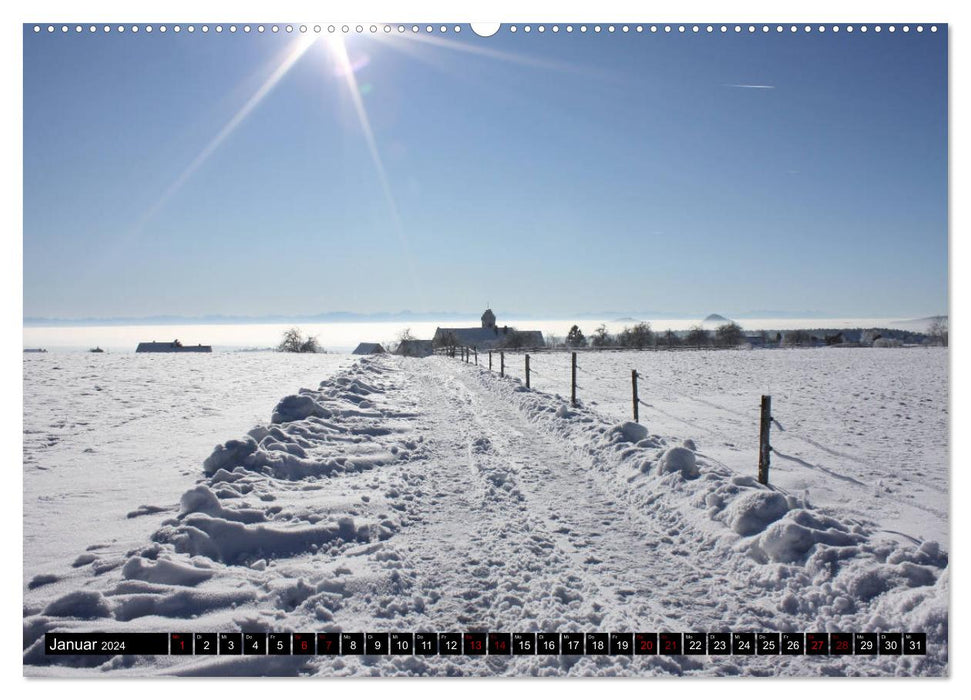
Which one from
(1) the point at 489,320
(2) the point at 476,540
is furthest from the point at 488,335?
(2) the point at 476,540

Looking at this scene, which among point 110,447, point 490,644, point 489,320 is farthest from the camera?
point 489,320

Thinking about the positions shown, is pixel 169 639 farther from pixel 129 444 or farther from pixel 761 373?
pixel 761 373

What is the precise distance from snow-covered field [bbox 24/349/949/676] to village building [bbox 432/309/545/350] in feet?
305

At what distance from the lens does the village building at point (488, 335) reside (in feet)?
342

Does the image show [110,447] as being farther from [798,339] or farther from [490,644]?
[798,339]

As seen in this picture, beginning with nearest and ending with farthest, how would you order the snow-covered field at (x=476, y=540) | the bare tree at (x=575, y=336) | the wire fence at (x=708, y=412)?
the snow-covered field at (x=476, y=540)
the wire fence at (x=708, y=412)
the bare tree at (x=575, y=336)

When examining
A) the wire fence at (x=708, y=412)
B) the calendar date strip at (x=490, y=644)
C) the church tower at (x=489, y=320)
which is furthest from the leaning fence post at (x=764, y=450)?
the church tower at (x=489, y=320)

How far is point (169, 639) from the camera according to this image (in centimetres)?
266

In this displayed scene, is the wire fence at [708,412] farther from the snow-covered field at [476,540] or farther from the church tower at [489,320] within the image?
the church tower at [489,320]

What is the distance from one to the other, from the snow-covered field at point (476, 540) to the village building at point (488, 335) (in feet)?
305

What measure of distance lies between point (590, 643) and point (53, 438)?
30.9ft

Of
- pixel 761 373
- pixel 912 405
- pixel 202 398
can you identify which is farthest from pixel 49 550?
pixel 761 373

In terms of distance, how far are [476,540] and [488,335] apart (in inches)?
4418

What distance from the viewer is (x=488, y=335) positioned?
382ft
